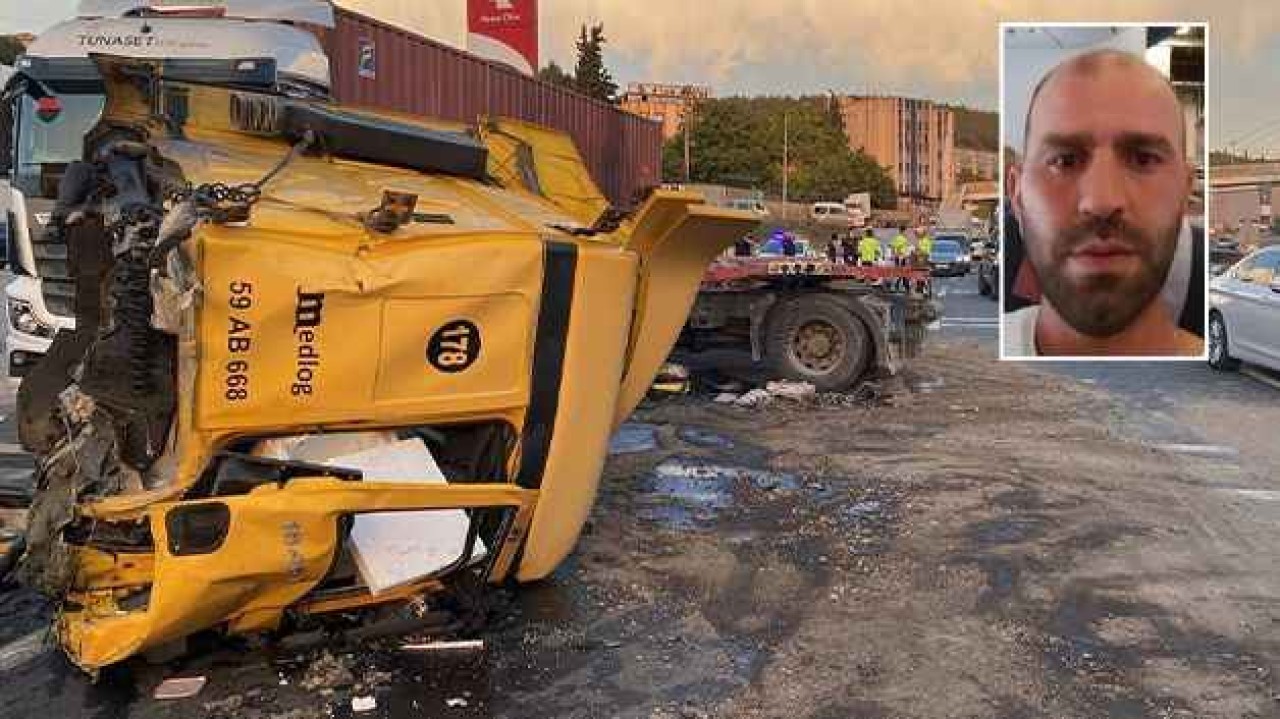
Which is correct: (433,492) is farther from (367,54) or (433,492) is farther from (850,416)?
(367,54)

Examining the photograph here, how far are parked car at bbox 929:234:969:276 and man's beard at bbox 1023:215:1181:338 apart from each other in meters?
28.9

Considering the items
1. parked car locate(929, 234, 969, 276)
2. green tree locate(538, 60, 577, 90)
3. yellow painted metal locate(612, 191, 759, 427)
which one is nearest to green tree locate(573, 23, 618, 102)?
green tree locate(538, 60, 577, 90)

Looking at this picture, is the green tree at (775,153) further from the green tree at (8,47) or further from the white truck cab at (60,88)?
the white truck cab at (60,88)

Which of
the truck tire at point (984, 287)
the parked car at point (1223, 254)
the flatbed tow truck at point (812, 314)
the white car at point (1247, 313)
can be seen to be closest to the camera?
the parked car at point (1223, 254)

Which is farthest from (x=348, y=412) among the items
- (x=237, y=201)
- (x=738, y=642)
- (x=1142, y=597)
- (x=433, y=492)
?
(x=1142, y=597)

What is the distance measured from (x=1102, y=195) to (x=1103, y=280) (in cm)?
54

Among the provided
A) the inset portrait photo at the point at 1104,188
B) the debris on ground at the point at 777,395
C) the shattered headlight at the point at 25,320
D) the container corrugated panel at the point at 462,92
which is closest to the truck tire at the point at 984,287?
the container corrugated panel at the point at 462,92

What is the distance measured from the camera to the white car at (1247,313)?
11414mm

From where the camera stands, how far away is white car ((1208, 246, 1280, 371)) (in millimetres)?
11414

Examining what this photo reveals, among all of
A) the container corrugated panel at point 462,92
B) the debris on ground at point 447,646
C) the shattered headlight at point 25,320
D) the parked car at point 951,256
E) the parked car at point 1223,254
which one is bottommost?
the debris on ground at point 447,646

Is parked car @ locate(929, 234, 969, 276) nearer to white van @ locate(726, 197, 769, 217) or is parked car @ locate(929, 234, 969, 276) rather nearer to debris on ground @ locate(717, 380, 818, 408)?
debris on ground @ locate(717, 380, 818, 408)

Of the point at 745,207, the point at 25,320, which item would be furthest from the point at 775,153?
the point at 745,207

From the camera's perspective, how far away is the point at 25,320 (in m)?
8.54

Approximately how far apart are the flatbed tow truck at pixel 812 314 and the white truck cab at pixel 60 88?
14.4 ft
